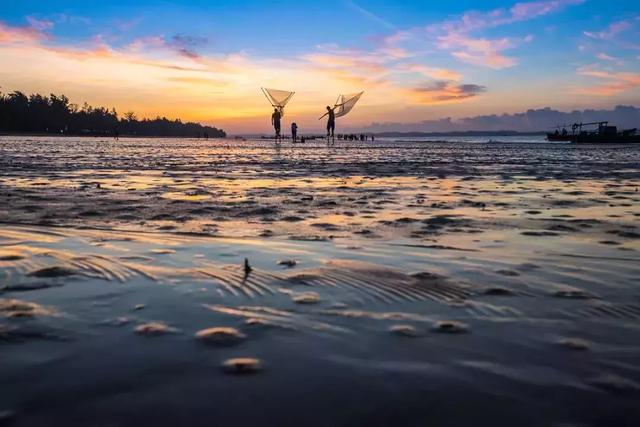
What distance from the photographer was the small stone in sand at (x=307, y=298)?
3.92m

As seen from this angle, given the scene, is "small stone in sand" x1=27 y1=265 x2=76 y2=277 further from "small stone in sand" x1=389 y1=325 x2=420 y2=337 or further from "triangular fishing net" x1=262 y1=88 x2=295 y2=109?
"triangular fishing net" x1=262 y1=88 x2=295 y2=109

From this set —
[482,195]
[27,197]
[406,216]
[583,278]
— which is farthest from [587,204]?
[27,197]

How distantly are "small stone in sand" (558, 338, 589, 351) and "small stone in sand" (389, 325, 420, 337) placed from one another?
0.85 meters

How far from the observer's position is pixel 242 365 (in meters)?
2.76

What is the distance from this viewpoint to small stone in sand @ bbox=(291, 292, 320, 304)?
3.92 m

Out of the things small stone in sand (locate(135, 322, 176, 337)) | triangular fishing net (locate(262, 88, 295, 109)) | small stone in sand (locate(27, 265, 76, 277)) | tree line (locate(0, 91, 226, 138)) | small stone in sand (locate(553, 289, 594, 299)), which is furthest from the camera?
tree line (locate(0, 91, 226, 138))

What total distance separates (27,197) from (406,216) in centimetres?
743

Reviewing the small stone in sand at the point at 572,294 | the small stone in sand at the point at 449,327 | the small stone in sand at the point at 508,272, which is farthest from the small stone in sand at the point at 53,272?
the small stone in sand at the point at 572,294

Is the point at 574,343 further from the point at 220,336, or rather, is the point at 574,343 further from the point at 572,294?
the point at 220,336

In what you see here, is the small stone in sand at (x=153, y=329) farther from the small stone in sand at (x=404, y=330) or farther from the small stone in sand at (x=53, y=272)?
the small stone in sand at (x=53, y=272)

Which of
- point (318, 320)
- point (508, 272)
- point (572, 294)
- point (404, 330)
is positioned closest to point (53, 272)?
point (318, 320)

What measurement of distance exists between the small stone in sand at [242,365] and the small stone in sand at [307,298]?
111cm

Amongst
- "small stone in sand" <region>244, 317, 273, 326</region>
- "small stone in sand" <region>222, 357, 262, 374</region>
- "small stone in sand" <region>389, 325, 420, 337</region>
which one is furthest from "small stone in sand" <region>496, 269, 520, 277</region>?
"small stone in sand" <region>222, 357, 262, 374</region>

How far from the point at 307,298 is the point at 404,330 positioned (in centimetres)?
94
